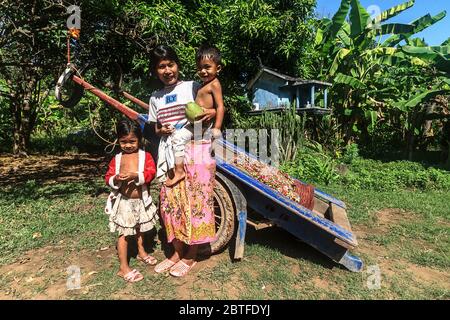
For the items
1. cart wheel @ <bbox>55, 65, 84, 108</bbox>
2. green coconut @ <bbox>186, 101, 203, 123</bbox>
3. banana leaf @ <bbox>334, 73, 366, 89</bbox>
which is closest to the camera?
green coconut @ <bbox>186, 101, 203, 123</bbox>

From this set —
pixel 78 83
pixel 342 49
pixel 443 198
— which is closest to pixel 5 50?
pixel 78 83

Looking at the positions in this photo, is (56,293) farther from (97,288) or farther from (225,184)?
(225,184)

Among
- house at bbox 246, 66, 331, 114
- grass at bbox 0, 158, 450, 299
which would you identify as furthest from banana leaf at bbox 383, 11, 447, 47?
grass at bbox 0, 158, 450, 299

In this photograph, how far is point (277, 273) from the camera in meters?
2.88

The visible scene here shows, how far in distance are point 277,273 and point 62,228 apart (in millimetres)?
2486

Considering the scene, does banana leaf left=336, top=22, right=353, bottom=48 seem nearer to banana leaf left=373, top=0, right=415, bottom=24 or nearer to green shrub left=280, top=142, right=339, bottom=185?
banana leaf left=373, top=0, right=415, bottom=24

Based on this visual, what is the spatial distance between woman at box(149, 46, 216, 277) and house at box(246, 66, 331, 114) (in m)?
3.87

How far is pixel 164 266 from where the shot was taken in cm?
293

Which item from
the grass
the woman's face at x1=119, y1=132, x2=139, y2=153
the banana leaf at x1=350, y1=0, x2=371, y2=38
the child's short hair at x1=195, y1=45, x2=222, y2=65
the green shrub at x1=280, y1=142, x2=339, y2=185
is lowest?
the grass

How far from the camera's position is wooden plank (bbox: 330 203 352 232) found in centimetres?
322

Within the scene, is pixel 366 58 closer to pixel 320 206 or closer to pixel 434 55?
pixel 434 55

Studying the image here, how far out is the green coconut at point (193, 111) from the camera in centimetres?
246

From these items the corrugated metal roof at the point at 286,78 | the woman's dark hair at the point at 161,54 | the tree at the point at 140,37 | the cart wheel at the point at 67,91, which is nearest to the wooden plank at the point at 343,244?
the woman's dark hair at the point at 161,54

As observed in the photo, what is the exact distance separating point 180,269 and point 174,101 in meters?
1.38
